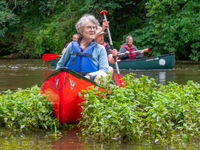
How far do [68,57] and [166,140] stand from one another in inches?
78.1

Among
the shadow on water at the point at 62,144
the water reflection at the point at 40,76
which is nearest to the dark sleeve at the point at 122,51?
the water reflection at the point at 40,76

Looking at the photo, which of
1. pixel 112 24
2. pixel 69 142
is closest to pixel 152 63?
pixel 112 24

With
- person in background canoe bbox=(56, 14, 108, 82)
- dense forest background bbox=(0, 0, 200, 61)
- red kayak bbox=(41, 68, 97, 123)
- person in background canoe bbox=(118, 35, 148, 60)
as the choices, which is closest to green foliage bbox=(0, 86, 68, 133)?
red kayak bbox=(41, 68, 97, 123)

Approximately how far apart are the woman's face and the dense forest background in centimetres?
1280

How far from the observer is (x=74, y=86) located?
5.12 meters

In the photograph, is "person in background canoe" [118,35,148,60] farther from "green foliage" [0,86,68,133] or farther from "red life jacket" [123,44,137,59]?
"green foliage" [0,86,68,133]

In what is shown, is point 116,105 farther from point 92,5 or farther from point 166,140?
point 92,5

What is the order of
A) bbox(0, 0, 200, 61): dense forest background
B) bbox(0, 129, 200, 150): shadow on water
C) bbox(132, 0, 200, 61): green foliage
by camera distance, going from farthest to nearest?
bbox(0, 0, 200, 61): dense forest background, bbox(132, 0, 200, 61): green foliage, bbox(0, 129, 200, 150): shadow on water

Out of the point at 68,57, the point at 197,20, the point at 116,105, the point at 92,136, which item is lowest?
the point at 92,136

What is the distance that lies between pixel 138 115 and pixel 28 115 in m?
1.40

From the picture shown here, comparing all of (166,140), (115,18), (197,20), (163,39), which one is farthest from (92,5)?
(166,140)

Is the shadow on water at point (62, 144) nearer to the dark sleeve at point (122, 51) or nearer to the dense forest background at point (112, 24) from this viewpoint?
the dark sleeve at point (122, 51)

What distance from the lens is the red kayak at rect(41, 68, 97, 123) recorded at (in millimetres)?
5039

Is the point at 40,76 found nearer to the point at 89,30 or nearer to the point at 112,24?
the point at 89,30
